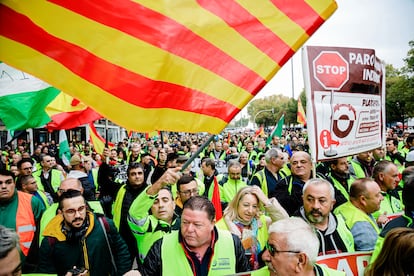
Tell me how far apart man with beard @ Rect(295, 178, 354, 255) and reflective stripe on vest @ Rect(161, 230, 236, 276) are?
0.86 m

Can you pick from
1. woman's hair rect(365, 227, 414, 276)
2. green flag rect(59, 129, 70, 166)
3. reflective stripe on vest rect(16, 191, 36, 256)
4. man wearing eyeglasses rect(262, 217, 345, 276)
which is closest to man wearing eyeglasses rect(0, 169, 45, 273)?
reflective stripe on vest rect(16, 191, 36, 256)

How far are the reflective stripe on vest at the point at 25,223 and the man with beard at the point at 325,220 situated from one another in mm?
3152

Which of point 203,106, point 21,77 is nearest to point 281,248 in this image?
point 203,106

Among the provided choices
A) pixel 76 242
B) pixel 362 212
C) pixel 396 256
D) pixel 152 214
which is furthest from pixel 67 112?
pixel 396 256

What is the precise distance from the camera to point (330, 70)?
12.8 ft

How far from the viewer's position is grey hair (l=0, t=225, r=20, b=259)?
1.87 m

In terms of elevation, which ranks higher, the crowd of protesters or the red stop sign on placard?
the red stop sign on placard

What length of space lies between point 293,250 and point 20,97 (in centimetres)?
402

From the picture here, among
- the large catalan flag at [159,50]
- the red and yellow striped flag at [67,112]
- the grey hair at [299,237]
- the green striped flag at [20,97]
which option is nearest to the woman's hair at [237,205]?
the large catalan flag at [159,50]

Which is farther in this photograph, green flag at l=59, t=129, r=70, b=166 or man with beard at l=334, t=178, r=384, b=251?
green flag at l=59, t=129, r=70, b=166

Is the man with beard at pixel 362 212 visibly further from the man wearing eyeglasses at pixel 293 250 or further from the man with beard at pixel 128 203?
the man with beard at pixel 128 203

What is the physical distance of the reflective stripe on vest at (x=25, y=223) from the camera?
4.06 m

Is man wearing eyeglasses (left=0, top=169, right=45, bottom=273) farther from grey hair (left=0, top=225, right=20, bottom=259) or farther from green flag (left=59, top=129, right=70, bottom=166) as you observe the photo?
green flag (left=59, top=129, right=70, bottom=166)

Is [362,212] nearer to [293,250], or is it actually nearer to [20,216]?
[293,250]
